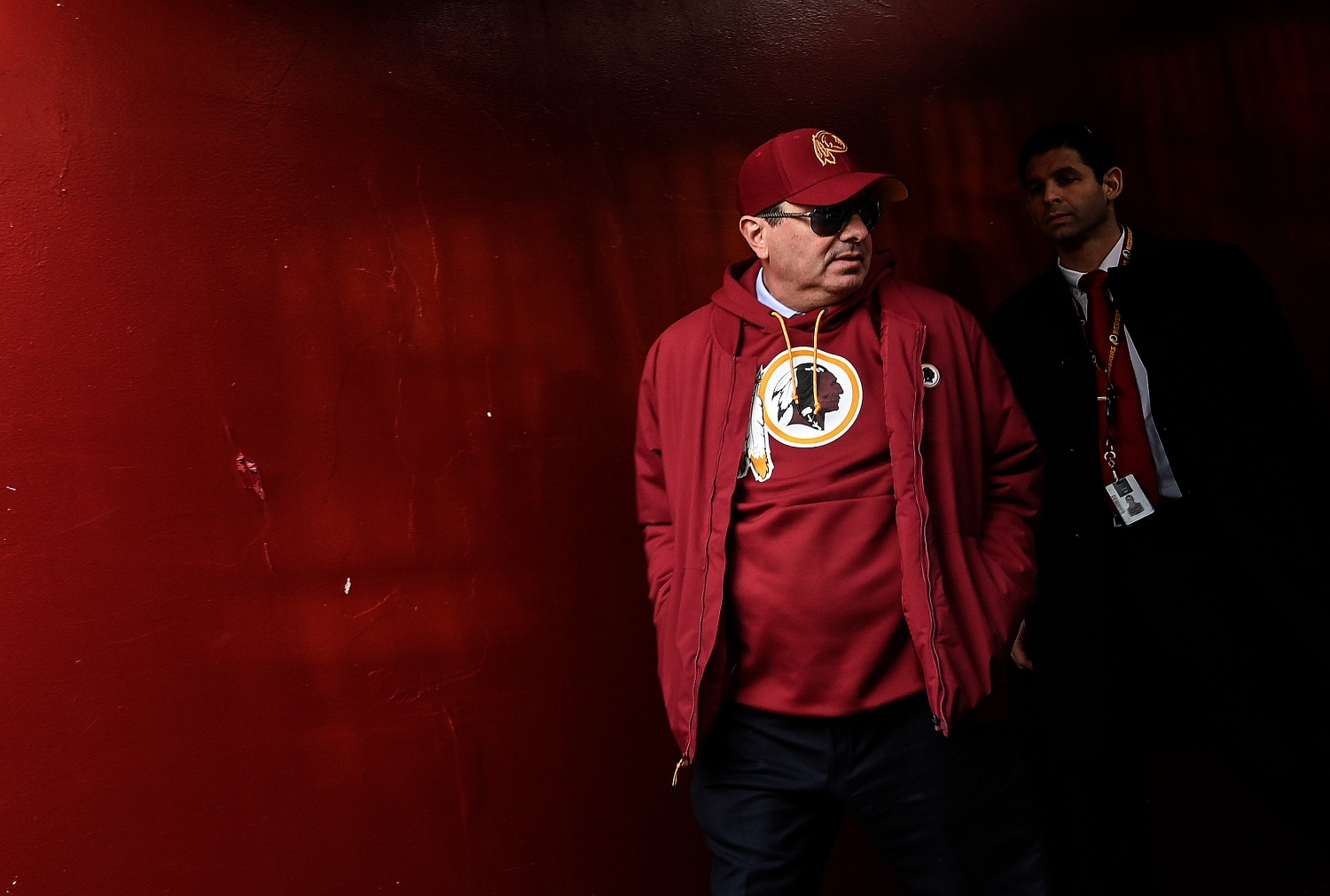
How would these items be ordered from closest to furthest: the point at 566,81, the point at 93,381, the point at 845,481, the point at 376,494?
the point at 845,481
the point at 93,381
the point at 376,494
the point at 566,81

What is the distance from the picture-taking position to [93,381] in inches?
92.8

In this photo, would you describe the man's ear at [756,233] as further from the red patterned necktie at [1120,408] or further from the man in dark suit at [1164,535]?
the red patterned necktie at [1120,408]

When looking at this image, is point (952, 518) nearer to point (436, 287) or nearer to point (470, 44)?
point (436, 287)

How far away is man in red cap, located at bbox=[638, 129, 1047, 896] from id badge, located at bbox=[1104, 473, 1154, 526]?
0.46 metres

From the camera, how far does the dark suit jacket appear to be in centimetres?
248

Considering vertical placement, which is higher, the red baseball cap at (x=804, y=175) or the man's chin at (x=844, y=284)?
the red baseball cap at (x=804, y=175)

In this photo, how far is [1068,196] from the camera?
2.73 meters

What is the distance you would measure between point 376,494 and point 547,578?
0.48m

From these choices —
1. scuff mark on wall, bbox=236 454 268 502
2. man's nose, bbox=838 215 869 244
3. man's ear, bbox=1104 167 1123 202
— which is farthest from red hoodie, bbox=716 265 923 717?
scuff mark on wall, bbox=236 454 268 502

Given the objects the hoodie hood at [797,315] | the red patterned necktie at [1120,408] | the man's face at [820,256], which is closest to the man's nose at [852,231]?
the man's face at [820,256]

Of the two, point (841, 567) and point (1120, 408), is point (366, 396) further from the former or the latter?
point (1120, 408)

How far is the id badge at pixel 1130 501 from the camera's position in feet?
8.36

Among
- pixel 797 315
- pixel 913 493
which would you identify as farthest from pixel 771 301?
pixel 913 493

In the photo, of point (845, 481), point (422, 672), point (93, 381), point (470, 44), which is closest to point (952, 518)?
point (845, 481)
